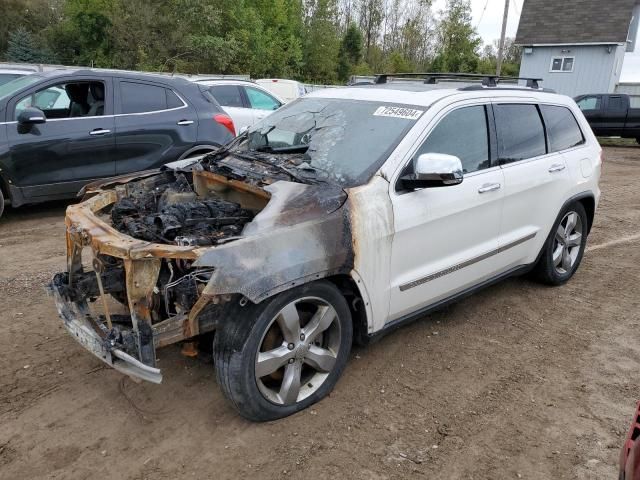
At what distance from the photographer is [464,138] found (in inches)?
155

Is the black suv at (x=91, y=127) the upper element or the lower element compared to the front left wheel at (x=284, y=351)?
upper

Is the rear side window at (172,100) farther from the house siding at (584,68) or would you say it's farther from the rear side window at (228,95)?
the house siding at (584,68)

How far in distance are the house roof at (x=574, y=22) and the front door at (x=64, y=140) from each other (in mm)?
27097

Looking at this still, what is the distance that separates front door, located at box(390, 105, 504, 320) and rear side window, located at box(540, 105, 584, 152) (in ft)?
3.34

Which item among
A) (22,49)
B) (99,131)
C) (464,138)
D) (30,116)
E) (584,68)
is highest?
(22,49)

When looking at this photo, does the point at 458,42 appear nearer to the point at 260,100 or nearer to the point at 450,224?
the point at 260,100

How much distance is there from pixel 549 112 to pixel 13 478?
15.5 feet

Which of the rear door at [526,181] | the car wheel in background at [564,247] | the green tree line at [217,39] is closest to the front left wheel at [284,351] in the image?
the rear door at [526,181]

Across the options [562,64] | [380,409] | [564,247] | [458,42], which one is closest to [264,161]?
[380,409]

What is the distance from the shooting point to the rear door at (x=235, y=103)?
1024cm

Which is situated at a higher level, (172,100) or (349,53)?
(349,53)

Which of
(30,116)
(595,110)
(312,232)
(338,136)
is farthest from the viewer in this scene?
(595,110)

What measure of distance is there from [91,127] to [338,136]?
4274mm

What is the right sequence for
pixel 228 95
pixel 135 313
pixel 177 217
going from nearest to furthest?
pixel 135 313, pixel 177 217, pixel 228 95
